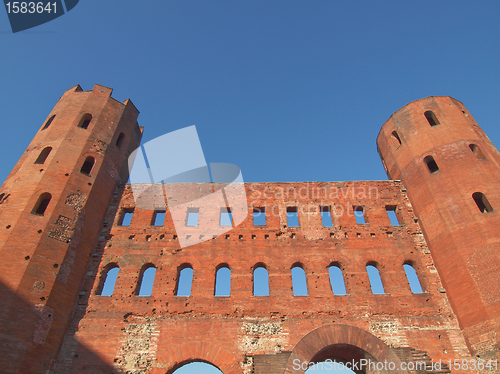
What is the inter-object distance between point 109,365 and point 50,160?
25.7 ft

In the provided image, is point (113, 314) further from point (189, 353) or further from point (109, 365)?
point (189, 353)

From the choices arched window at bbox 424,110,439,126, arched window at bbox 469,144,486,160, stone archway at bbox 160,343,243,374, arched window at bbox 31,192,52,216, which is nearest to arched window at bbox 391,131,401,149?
arched window at bbox 424,110,439,126

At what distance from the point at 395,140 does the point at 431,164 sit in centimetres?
205

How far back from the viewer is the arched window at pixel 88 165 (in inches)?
534

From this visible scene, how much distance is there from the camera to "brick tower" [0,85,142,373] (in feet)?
30.4

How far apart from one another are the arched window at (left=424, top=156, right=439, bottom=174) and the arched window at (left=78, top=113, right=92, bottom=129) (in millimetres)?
14866

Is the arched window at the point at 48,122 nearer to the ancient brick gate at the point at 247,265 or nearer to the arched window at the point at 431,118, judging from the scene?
the ancient brick gate at the point at 247,265

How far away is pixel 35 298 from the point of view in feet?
31.7

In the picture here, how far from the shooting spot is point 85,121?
14648 millimetres

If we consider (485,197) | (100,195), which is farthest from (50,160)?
(485,197)

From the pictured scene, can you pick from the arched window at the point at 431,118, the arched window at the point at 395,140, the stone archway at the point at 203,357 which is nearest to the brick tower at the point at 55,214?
the stone archway at the point at 203,357

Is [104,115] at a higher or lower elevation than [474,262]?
higher

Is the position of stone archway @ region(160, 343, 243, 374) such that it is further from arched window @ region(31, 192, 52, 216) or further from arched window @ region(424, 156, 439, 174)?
arched window @ region(424, 156, 439, 174)

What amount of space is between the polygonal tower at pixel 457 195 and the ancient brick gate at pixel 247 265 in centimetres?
6
